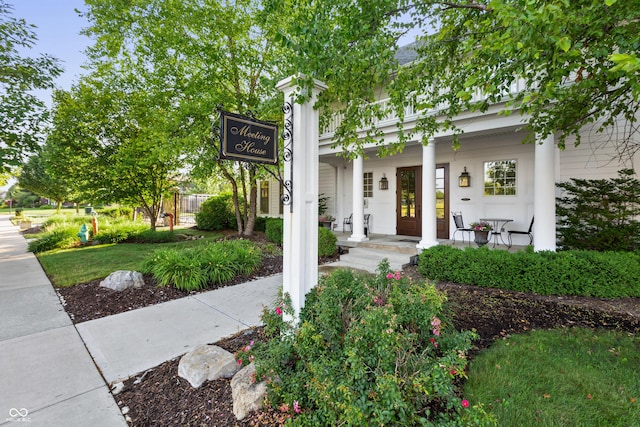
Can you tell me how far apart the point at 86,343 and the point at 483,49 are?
4.71 meters

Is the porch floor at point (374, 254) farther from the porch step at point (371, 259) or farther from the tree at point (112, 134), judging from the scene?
the tree at point (112, 134)

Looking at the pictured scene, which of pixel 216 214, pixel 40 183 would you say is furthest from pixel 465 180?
pixel 40 183

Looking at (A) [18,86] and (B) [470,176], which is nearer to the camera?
(A) [18,86]

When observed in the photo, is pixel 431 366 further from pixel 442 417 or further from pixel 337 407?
pixel 337 407

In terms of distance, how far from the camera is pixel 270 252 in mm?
7242

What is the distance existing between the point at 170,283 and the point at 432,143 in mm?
6020

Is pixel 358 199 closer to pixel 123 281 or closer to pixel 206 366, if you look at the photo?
pixel 123 281

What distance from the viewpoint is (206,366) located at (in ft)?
7.61

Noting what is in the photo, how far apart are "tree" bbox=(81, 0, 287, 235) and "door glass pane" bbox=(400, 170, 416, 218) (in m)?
4.55

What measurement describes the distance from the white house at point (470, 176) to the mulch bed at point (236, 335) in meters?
1.43

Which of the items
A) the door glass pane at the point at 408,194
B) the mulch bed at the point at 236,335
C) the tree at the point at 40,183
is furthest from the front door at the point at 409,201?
the tree at the point at 40,183

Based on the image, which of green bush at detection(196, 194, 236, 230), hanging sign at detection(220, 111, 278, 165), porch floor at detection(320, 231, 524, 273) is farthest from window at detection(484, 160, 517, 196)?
green bush at detection(196, 194, 236, 230)

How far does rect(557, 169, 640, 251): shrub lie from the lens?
5062mm

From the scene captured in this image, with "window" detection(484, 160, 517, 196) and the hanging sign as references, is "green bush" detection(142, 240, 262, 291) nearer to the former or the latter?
the hanging sign
